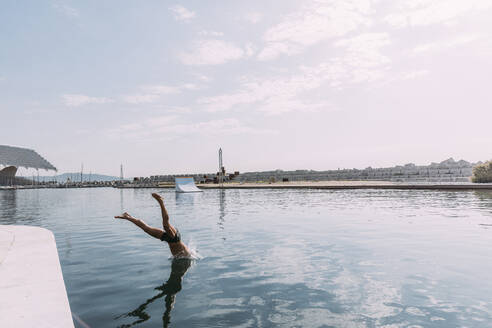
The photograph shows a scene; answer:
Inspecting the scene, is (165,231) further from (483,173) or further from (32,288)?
(483,173)

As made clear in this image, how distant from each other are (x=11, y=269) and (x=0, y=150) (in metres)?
107

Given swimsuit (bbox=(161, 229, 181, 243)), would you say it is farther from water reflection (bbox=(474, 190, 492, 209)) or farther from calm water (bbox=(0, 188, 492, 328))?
water reflection (bbox=(474, 190, 492, 209))

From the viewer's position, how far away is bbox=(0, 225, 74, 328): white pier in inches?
141

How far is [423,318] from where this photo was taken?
4.30 m

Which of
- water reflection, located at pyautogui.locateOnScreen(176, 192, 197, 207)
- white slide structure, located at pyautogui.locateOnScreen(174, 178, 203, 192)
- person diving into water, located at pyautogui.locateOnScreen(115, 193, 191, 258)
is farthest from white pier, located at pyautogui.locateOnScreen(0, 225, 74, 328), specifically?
white slide structure, located at pyautogui.locateOnScreen(174, 178, 203, 192)

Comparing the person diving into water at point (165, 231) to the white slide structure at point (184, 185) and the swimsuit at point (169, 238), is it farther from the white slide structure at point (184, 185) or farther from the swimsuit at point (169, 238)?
the white slide structure at point (184, 185)

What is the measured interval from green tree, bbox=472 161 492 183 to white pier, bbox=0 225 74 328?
142 ft

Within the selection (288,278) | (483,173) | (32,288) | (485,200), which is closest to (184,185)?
(485,200)

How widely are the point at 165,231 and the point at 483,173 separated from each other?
42102 mm

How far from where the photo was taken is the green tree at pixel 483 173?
3694 cm

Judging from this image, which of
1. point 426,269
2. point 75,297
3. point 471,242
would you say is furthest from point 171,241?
point 471,242

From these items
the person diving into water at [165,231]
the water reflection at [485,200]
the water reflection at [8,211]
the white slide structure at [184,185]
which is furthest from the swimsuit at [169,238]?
the white slide structure at [184,185]

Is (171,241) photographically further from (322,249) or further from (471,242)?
(471,242)

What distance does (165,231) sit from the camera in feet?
22.9
